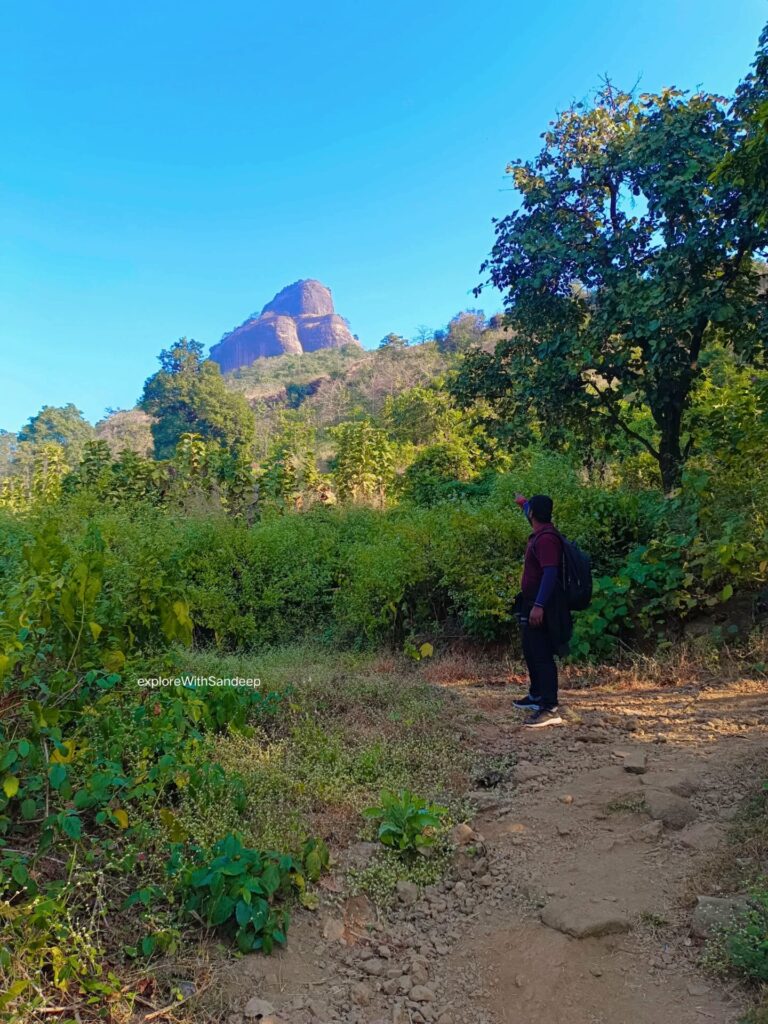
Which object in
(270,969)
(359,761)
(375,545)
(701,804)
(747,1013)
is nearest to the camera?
(747,1013)

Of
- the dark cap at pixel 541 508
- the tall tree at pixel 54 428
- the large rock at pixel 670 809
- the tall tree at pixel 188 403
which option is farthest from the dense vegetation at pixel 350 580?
the tall tree at pixel 54 428

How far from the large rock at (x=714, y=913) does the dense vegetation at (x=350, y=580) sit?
1146 mm

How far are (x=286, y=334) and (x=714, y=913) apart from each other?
99.7 metres

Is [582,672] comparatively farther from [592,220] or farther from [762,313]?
[592,220]

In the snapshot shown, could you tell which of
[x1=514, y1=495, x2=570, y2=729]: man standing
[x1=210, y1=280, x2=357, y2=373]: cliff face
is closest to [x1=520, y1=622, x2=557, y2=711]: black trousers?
[x1=514, y1=495, x2=570, y2=729]: man standing

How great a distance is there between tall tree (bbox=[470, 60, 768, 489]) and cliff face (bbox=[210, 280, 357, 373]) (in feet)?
280

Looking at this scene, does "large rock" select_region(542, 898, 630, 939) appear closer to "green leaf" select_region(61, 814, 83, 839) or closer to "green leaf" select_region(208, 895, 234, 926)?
"green leaf" select_region(208, 895, 234, 926)

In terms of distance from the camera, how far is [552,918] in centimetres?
262

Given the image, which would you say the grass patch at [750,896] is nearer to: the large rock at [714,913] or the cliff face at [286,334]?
the large rock at [714,913]

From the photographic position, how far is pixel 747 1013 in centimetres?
202

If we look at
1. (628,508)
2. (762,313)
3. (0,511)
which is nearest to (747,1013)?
(628,508)

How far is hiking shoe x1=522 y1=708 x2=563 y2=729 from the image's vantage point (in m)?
4.63

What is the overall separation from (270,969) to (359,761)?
1.49 metres

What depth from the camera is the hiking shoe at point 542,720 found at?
4.63 meters
